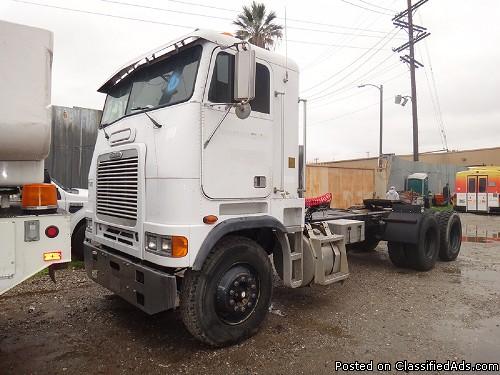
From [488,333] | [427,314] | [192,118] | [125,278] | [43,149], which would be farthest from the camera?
[427,314]

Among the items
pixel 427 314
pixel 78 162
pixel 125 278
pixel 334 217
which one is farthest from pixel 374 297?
pixel 78 162

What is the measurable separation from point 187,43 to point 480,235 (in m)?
13.1

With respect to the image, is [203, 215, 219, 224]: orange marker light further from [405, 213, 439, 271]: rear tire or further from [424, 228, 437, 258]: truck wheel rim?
[424, 228, 437, 258]: truck wheel rim

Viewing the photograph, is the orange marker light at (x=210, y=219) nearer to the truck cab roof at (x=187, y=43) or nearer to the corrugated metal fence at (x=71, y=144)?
the truck cab roof at (x=187, y=43)

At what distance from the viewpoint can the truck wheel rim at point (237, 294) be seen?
383 centimetres

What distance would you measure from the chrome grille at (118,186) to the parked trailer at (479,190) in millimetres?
24009

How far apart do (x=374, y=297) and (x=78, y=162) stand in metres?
10.3

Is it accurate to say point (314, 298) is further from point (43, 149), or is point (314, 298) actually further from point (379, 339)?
point (43, 149)

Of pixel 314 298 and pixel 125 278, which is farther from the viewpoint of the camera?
pixel 314 298

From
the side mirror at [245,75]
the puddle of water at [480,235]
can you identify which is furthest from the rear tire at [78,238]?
the puddle of water at [480,235]

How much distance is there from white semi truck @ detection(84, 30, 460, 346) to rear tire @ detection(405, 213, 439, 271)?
294cm

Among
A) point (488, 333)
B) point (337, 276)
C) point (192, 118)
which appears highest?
point (192, 118)

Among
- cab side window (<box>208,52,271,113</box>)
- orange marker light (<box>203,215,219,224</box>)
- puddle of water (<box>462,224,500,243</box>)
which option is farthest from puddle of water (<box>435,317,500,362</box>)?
puddle of water (<box>462,224,500,243</box>)

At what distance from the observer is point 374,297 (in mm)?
5770
